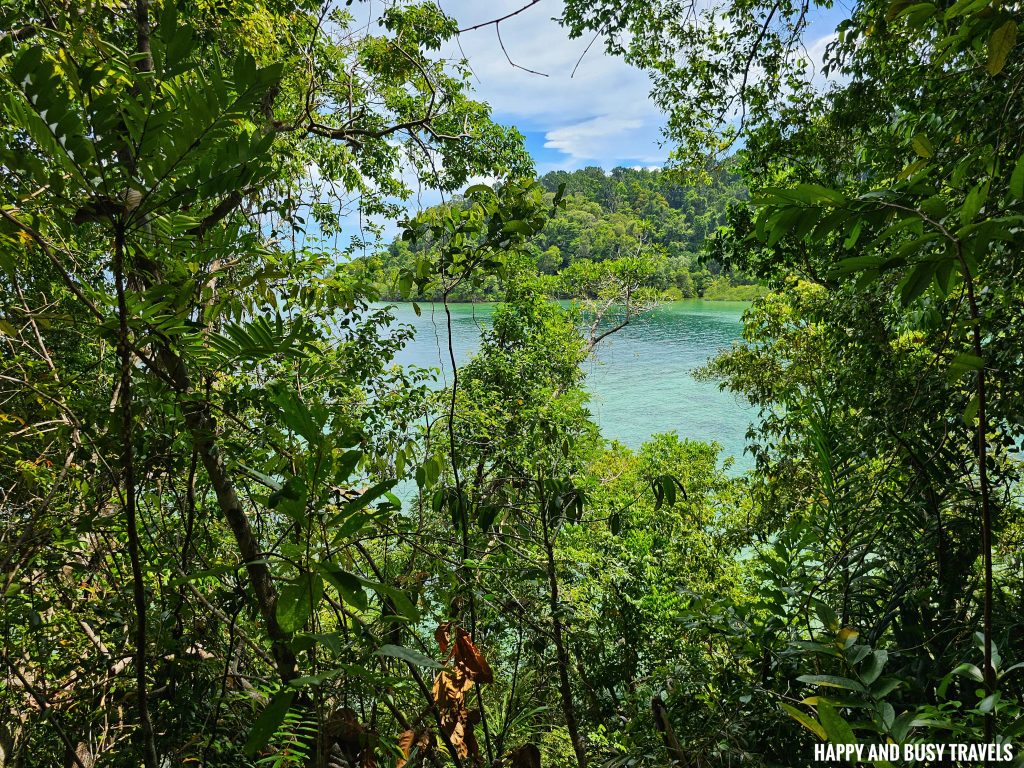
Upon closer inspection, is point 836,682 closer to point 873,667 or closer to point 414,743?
point 873,667

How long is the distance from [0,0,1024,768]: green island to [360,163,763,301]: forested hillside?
250 millimetres

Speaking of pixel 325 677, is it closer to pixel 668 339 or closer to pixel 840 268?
pixel 840 268

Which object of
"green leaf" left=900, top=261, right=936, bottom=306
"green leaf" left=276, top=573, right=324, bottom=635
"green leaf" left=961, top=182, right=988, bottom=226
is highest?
"green leaf" left=961, top=182, right=988, bottom=226

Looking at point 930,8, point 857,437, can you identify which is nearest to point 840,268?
point 930,8

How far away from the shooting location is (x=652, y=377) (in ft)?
59.9

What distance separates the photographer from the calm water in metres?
13.6

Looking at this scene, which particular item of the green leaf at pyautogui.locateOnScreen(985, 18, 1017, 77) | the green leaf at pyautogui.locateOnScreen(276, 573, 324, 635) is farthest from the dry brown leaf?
the green leaf at pyautogui.locateOnScreen(985, 18, 1017, 77)

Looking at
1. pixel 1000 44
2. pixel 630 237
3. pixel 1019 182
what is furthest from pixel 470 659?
pixel 630 237

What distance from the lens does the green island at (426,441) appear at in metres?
0.63

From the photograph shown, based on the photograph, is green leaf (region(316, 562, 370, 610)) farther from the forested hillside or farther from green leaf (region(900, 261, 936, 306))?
the forested hillside

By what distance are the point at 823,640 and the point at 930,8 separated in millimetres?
1016

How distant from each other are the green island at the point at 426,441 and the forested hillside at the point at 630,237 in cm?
25

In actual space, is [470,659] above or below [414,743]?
above

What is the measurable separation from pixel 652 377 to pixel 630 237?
278 inches
